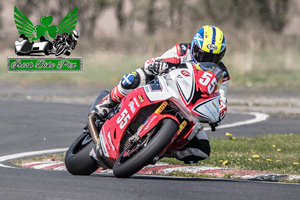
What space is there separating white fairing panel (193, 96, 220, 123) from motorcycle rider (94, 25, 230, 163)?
38cm

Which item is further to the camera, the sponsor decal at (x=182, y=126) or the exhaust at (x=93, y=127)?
the exhaust at (x=93, y=127)

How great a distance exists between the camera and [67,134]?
1470cm

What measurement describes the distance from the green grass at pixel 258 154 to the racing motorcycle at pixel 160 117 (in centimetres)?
220

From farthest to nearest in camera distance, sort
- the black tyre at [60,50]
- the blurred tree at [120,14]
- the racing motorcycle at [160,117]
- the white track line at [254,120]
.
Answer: the blurred tree at [120,14] < the black tyre at [60,50] < the white track line at [254,120] < the racing motorcycle at [160,117]

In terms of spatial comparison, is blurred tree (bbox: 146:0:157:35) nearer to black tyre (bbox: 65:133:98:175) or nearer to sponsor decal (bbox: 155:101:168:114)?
black tyre (bbox: 65:133:98:175)

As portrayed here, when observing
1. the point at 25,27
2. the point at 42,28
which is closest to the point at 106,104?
the point at 42,28

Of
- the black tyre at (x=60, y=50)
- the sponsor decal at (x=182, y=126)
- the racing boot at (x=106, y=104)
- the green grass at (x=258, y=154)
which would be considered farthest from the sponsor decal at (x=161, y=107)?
the black tyre at (x=60, y=50)

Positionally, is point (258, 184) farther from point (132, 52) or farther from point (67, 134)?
Answer: point (132, 52)

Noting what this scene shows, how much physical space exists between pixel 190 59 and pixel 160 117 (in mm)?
1045

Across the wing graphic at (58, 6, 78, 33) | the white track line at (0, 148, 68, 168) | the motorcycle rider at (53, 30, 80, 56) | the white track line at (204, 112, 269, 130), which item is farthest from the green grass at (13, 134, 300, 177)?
the wing graphic at (58, 6, 78, 33)

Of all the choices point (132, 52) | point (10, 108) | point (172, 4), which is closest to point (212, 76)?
point (10, 108)

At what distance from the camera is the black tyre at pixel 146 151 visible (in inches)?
299

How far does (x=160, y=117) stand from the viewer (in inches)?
307

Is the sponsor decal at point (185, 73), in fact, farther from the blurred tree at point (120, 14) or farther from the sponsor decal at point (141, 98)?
the blurred tree at point (120, 14)
